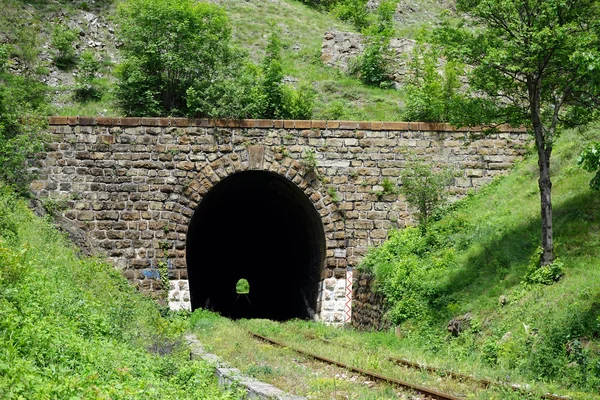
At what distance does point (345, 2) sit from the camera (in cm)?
4291

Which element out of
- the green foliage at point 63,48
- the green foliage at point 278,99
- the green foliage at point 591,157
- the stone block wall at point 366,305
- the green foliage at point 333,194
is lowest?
the stone block wall at point 366,305

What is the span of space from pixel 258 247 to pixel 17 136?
14.8m

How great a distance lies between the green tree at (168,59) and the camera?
21094 mm

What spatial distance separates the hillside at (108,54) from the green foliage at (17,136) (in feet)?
3.46

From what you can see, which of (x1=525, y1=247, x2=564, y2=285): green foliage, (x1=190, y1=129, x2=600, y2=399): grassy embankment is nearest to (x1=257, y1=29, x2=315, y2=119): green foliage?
(x1=190, y1=129, x2=600, y2=399): grassy embankment

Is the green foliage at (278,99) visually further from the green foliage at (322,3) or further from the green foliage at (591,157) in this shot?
the green foliage at (322,3)

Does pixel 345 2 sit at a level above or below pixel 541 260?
above

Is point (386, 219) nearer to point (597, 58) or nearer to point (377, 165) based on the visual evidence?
point (377, 165)

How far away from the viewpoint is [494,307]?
13492 millimetres

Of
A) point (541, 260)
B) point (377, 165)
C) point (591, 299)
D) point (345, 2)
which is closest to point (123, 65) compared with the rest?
point (377, 165)

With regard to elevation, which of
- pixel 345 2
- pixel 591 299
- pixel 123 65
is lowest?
pixel 591 299

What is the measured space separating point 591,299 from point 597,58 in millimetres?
3891

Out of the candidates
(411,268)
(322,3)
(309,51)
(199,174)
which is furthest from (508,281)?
(322,3)

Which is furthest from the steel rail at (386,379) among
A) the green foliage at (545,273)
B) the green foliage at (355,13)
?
the green foliage at (355,13)
